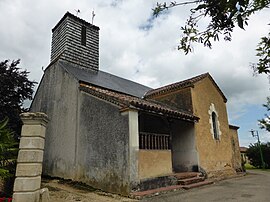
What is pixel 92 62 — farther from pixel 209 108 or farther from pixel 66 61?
pixel 209 108

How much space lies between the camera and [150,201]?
6.14 m

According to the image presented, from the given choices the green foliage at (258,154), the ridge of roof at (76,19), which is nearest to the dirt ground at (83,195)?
the ridge of roof at (76,19)

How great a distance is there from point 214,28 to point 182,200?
5359mm

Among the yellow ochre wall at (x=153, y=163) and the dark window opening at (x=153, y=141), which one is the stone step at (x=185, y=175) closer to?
the yellow ochre wall at (x=153, y=163)

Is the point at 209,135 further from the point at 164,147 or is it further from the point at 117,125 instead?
the point at 117,125

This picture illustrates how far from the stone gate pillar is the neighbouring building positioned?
296 cm

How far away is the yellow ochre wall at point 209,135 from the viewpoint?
426 inches

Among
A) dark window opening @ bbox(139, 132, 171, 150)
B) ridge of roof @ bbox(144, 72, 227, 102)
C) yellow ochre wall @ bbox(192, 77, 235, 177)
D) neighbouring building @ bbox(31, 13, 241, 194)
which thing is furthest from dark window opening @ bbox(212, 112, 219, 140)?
dark window opening @ bbox(139, 132, 171, 150)

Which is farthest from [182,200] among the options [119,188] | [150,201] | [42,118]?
[42,118]

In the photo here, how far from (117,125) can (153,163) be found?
1.86 metres

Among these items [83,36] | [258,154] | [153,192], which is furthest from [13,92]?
[258,154]

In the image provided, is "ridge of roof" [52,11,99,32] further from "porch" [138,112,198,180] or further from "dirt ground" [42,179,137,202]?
"dirt ground" [42,179,137,202]

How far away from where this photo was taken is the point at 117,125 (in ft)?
25.0

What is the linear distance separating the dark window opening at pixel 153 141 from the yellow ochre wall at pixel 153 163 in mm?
331
